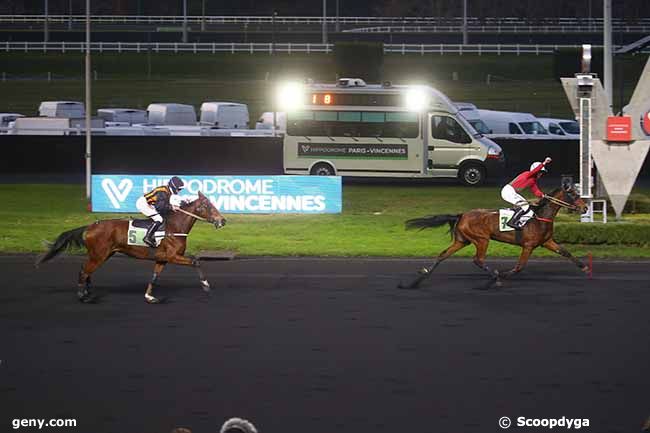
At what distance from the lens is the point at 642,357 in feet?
49.4

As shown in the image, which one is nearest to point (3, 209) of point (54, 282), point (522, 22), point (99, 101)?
point (54, 282)

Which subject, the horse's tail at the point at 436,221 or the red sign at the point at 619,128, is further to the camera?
the red sign at the point at 619,128

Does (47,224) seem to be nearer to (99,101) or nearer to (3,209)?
(3,209)

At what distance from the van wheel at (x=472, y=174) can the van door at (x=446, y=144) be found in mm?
241

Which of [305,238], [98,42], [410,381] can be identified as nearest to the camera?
[410,381]

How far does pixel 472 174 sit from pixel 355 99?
4.21 m

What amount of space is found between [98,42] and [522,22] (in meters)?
31.3

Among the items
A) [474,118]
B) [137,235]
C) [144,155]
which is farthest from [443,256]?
[474,118]

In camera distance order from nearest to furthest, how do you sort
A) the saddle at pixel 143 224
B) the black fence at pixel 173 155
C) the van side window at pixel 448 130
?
the saddle at pixel 143 224
the van side window at pixel 448 130
the black fence at pixel 173 155

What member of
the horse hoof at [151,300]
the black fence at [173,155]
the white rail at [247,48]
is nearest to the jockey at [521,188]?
the horse hoof at [151,300]

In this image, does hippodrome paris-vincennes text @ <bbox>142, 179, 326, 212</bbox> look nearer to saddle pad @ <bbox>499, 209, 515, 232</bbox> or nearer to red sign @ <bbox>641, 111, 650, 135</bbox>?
red sign @ <bbox>641, 111, 650, 135</bbox>

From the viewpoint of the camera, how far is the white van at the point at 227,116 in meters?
54.2

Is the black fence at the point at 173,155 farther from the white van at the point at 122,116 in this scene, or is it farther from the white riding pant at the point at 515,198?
the white riding pant at the point at 515,198

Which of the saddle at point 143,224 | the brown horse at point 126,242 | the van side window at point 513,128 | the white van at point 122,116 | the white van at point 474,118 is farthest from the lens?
the white van at point 122,116
